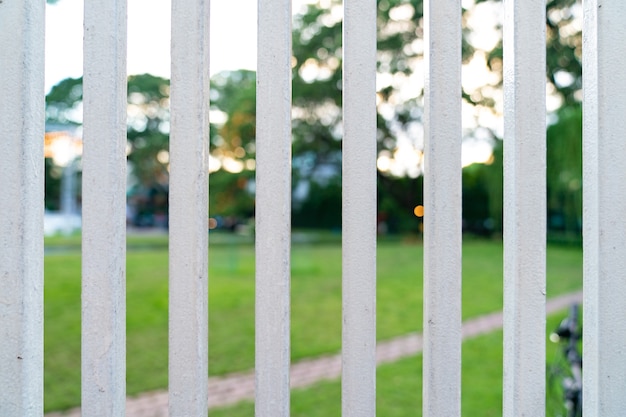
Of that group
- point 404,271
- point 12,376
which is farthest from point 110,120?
point 404,271

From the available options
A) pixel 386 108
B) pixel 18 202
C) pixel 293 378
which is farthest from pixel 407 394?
pixel 386 108

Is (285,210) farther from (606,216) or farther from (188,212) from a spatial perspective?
(606,216)

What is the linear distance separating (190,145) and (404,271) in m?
9.58

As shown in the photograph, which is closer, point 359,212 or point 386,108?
point 359,212

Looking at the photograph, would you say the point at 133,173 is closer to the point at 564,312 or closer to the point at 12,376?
the point at 564,312

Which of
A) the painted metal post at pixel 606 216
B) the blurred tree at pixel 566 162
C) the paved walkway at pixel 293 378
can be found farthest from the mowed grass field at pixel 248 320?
the painted metal post at pixel 606 216

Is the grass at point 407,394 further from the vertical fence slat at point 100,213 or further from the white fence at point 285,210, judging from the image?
the vertical fence slat at point 100,213

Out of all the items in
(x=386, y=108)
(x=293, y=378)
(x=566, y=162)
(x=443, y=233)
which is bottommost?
(x=293, y=378)

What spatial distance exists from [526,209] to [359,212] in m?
0.27

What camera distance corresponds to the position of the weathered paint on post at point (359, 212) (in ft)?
2.50

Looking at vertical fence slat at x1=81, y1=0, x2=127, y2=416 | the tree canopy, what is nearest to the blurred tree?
the tree canopy

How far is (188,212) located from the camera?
76 centimetres

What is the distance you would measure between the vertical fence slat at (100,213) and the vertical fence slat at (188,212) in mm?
85

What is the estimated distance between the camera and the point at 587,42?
31.6 inches
